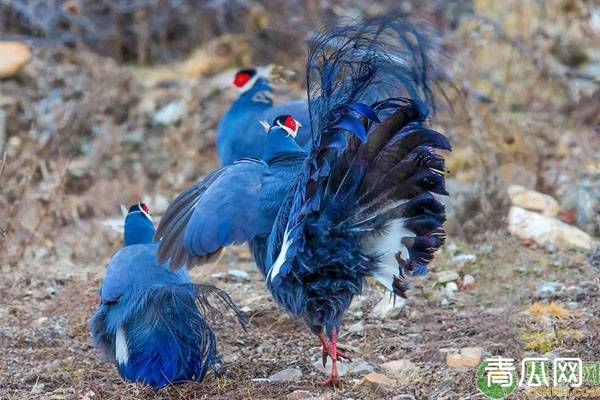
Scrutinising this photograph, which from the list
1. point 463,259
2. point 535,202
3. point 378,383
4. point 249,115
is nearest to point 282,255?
point 378,383

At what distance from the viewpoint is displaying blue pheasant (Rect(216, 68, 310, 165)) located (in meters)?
6.82

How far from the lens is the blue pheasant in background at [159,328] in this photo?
A: 14.2ft

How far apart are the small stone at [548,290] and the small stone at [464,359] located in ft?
3.40

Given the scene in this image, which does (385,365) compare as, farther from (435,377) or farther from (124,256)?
(124,256)

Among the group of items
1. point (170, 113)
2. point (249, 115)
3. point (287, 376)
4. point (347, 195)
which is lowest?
point (287, 376)

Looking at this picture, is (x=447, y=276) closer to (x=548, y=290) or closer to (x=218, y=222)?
(x=548, y=290)

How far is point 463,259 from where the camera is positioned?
6207mm

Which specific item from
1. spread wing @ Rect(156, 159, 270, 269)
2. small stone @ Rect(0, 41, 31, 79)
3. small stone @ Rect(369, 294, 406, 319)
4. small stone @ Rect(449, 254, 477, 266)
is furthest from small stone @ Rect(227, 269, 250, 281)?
small stone @ Rect(0, 41, 31, 79)

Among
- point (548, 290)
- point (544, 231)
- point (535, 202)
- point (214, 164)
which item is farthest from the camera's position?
point (214, 164)

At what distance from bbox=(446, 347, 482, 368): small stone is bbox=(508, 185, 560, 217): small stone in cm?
250

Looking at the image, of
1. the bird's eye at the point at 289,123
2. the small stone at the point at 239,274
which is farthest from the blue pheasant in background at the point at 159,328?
the small stone at the point at 239,274

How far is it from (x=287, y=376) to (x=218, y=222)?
787mm

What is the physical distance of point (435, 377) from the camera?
441 centimetres

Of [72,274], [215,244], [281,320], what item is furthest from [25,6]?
[215,244]
